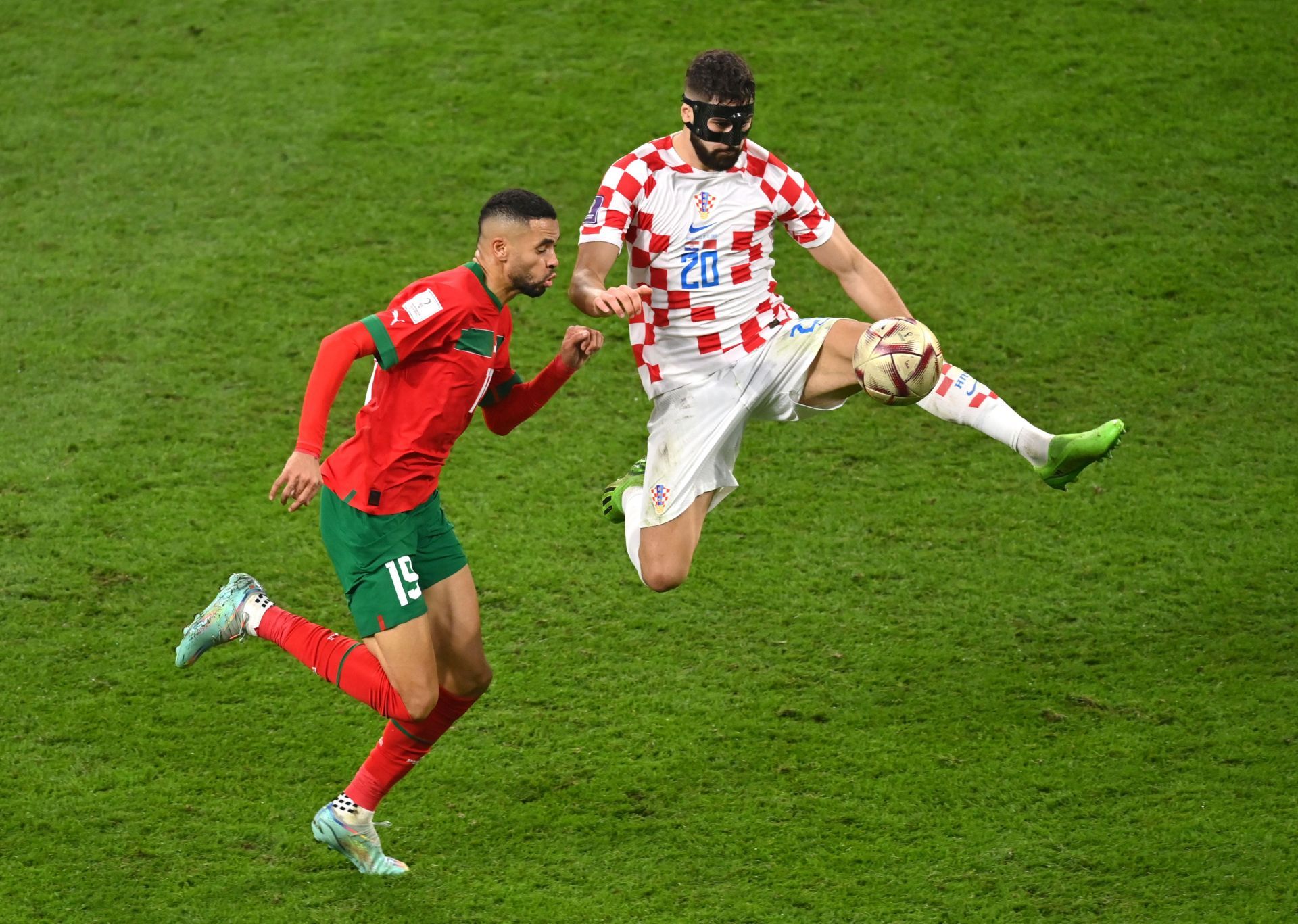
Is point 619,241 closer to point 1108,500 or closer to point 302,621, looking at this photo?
point 302,621

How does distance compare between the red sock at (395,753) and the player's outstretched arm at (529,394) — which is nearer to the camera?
the player's outstretched arm at (529,394)

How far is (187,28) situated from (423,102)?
6.75ft

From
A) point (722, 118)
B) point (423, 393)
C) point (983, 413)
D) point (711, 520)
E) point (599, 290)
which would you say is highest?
point (722, 118)

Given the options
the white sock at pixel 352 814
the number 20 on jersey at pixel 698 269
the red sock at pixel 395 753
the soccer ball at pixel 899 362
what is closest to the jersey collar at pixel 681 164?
the number 20 on jersey at pixel 698 269

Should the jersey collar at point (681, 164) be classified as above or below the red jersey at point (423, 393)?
above

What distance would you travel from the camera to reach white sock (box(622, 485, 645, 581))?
17.5 ft

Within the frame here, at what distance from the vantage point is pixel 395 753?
4.81 m

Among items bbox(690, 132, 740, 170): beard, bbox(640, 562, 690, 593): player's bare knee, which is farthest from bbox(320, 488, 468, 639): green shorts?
bbox(690, 132, 740, 170): beard

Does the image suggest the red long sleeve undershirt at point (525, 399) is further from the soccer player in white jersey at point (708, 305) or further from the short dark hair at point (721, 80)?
the short dark hair at point (721, 80)

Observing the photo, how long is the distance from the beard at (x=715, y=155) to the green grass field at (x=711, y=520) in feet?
6.57

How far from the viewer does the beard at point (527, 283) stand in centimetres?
459

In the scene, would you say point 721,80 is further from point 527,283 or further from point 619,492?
point 619,492

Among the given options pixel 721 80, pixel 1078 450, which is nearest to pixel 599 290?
pixel 721 80

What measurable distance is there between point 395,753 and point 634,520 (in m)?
1.21
